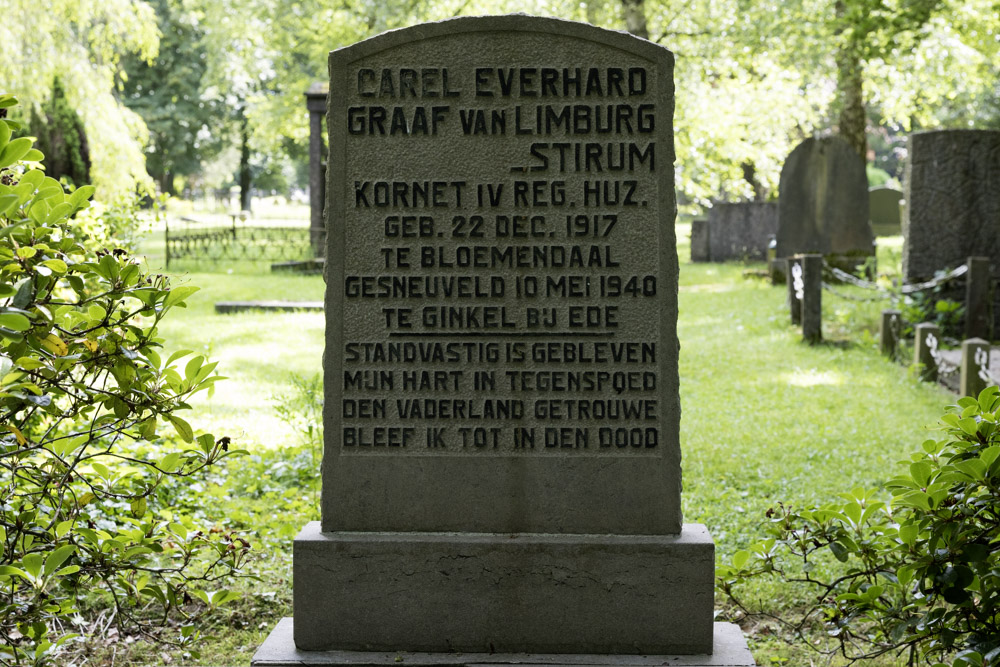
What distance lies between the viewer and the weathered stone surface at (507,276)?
152 inches

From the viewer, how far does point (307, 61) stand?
1430 inches

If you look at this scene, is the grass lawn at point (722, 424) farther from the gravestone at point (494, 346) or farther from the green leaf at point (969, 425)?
the green leaf at point (969, 425)

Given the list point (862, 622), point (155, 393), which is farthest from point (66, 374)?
point (862, 622)

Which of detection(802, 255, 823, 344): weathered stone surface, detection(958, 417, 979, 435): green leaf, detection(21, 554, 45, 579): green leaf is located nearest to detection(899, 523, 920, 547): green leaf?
detection(958, 417, 979, 435): green leaf

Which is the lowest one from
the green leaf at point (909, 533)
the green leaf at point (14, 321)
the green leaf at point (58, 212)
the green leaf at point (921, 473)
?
the green leaf at point (909, 533)

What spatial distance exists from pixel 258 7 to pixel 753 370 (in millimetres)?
21987

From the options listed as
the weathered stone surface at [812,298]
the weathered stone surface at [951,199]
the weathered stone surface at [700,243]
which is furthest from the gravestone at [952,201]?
the weathered stone surface at [700,243]

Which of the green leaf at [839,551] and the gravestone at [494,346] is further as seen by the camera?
the green leaf at [839,551]

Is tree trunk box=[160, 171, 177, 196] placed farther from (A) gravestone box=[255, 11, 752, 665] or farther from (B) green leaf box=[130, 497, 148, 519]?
(A) gravestone box=[255, 11, 752, 665]

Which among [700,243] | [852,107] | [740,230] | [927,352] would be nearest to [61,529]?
[927,352]

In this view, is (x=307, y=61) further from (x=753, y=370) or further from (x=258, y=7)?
(x=753, y=370)

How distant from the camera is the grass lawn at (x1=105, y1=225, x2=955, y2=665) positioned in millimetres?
5634

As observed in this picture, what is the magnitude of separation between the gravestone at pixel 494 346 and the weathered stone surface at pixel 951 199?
29.7 ft

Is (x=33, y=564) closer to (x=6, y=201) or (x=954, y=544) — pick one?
(x=6, y=201)
